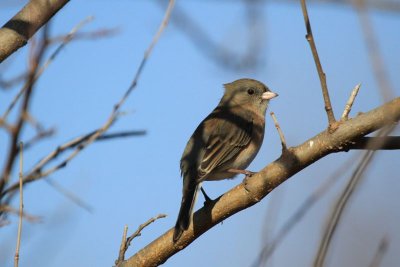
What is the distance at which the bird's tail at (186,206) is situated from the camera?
269cm

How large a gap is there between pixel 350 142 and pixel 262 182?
40 centimetres

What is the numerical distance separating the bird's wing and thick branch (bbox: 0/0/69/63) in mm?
1416

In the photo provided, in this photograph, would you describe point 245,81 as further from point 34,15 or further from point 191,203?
point 34,15

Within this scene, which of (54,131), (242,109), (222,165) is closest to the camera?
(54,131)

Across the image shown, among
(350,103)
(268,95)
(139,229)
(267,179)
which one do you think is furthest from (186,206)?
(268,95)

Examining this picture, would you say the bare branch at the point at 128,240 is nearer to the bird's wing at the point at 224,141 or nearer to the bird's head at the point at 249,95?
the bird's wing at the point at 224,141

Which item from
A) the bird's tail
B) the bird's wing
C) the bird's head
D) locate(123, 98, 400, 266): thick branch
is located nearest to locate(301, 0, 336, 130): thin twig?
locate(123, 98, 400, 266): thick branch

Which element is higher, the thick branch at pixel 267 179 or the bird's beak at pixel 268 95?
the thick branch at pixel 267 179

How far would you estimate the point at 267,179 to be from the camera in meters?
2.48

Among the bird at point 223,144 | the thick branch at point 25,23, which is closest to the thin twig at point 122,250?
the bird at point 223,144

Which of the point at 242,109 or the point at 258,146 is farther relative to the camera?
the point at 242,109

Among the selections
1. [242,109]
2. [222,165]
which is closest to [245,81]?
[242,109]

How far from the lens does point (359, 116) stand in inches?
90.5

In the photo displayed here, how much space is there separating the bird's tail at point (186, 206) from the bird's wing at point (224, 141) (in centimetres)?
9
